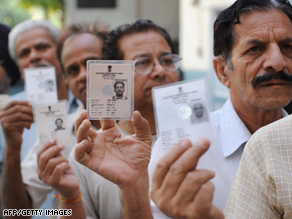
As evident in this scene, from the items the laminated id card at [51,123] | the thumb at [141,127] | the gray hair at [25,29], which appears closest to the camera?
the thumb at [141,127]

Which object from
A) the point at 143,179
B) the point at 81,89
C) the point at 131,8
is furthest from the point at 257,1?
the point at 131,8

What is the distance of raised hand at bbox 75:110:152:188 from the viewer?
141 centimetres

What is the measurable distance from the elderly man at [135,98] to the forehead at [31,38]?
107 centimetres

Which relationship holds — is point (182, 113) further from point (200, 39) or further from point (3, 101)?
point (200, 39)

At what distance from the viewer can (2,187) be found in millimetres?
2621

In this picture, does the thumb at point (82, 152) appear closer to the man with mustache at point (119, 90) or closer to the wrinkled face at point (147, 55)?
the man with mustache at point (119, 90)

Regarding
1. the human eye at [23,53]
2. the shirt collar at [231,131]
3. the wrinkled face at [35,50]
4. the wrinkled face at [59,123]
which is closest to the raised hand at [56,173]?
the wrinkled face at [59,123]

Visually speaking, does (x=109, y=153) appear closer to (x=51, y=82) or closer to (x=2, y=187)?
(x=51, y=82)

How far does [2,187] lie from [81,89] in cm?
95

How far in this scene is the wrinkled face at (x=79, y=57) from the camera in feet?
8.33

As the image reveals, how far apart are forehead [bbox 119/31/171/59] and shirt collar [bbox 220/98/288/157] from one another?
24.2 inches

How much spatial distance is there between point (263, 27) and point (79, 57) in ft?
4.60

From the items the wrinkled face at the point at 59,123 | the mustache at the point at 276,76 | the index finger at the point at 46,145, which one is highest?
the mustache at the point at 276,76

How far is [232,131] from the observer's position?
1.66m
